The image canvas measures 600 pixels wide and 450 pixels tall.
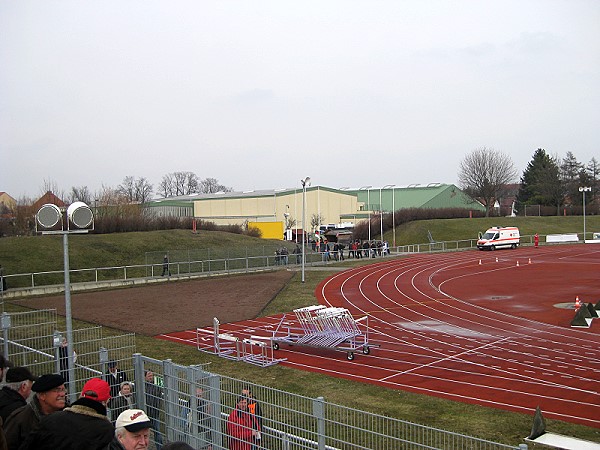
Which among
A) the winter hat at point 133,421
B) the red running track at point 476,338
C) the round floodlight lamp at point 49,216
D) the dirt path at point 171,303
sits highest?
the round floodlight lamp at point 49,216

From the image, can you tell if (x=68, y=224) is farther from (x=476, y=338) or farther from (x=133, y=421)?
(x=476, y=338)

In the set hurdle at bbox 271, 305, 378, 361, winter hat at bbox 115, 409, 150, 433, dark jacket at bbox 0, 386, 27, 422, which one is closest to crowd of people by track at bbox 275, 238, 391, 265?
hurdle at bbox 271, 305, 378, 361

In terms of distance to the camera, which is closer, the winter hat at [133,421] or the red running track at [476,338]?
the winter hat at [133,421]

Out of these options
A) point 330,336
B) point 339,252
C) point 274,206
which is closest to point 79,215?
point 330,336

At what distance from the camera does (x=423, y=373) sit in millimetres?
16641

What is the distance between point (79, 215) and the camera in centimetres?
1021

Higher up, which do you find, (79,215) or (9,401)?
(79,215)

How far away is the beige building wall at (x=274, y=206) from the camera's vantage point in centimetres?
8069

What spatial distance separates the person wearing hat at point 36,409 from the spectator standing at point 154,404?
2927 mm

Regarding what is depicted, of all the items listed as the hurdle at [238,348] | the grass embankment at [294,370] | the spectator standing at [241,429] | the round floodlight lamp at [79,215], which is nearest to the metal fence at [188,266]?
the grass embankment at [294,370]

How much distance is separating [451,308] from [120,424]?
24.2 meters

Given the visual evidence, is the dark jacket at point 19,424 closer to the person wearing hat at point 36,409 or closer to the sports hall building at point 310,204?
the person wearing hat at point 36,409

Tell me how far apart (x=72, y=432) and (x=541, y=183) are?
10345 cm

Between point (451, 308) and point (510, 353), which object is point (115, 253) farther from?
point (510, 353)
